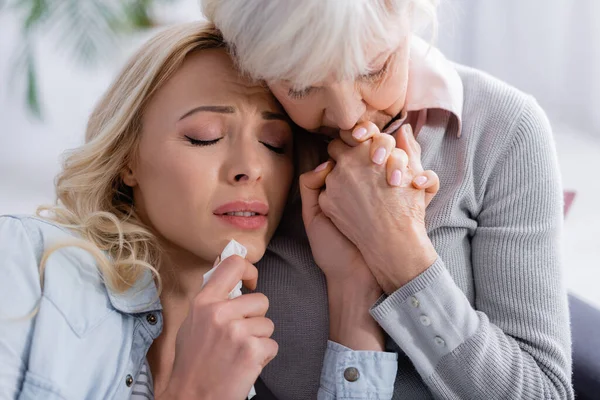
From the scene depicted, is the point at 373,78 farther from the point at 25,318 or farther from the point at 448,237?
the point at 25,318

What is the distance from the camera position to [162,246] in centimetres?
148

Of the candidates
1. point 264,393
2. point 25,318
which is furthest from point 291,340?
point 25,318

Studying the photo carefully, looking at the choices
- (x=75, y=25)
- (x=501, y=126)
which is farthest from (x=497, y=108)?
(x=75, y=25)

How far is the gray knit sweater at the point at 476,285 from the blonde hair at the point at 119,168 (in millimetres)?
263

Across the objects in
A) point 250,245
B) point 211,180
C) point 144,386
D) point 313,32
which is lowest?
point 144,386

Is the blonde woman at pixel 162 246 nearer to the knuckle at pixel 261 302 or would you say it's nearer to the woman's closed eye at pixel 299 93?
the knuckle at pixel 261 302

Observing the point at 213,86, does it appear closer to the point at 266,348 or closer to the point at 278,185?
the point at 278,185

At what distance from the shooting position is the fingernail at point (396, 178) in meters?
1.29

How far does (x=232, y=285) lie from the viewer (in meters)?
1.29

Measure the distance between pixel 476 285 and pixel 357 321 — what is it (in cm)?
22

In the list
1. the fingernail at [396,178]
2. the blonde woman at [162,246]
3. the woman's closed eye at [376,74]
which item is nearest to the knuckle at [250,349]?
the blonde woman at [162,246]

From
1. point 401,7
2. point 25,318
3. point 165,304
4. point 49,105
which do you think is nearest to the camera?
point 401,7

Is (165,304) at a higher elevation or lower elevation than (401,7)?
lower

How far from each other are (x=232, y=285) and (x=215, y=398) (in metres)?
0.19
